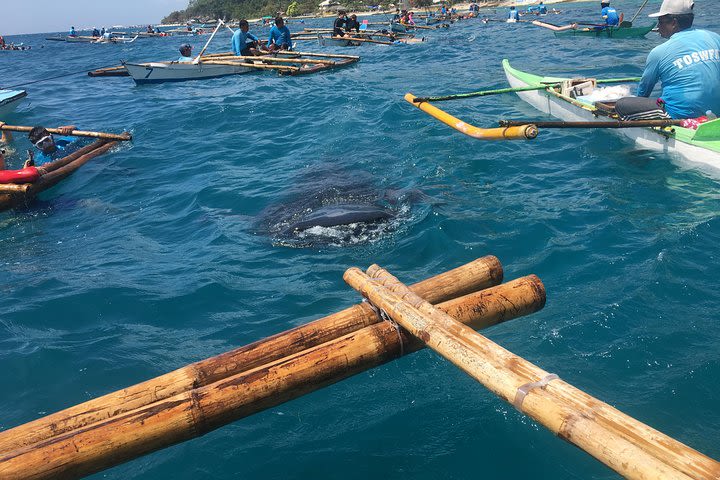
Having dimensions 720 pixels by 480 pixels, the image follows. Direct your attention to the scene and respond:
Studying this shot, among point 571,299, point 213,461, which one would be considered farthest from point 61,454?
point 571,299

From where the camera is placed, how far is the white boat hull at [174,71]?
64.7 feet

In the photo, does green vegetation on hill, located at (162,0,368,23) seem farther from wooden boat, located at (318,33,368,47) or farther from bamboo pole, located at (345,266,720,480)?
bamboo pole, located at (345,266,720,480)

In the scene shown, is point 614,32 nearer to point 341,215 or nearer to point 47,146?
point 341,215

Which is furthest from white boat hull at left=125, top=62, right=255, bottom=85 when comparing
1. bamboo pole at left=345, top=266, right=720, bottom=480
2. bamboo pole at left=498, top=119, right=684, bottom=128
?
bamboo pole at left=345, top=266, right=720, bottom=480

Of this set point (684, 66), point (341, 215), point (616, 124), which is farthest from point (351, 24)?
point (341, 215)

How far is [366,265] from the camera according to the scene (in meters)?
6.05

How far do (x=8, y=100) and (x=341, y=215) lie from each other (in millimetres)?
13904

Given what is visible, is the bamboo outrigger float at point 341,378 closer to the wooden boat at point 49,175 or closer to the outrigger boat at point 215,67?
the wooden boat at point 49,175

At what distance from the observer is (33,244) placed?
767 cm

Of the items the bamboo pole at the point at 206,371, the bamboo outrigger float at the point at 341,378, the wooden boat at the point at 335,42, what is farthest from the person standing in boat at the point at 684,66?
the wooden boat at the point at 335,42

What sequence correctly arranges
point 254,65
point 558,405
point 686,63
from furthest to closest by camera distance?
point 254,65 < point 686,63 < point 558,405

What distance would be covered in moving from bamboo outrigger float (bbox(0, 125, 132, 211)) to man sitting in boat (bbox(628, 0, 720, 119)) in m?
10.1

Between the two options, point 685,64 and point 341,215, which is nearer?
point 341,215

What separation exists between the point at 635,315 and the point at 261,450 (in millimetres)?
3469
